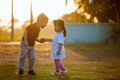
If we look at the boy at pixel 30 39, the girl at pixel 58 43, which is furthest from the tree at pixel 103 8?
the boy at pixel 30 39

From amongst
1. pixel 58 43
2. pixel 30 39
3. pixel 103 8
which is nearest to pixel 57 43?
pixel 58 43

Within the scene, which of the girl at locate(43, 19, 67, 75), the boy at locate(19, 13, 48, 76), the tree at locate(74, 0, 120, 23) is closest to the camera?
the boy at locate(19, 13, 48, 76)

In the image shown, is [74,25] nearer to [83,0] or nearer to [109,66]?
[83,0]

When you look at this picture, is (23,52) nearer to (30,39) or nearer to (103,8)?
(30,39)

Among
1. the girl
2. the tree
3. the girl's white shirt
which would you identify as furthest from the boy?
the tree

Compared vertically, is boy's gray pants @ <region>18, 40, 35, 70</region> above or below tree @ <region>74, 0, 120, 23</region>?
below

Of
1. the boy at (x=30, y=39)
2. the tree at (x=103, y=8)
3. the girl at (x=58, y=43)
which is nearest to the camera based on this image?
the boy at (x=30, y=39)

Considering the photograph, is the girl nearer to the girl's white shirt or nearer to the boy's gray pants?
the girl's white shirt

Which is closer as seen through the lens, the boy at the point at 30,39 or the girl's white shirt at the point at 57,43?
the boy at the point at 30,39

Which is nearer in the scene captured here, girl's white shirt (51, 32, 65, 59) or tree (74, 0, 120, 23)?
girl's white shirt (51, 32, 65, 59)

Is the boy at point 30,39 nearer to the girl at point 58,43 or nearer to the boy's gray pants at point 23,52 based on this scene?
the boy's gray pants at point 23,52

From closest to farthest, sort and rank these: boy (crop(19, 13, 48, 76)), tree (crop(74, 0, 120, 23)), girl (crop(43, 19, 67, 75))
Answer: boy (crop(19, 13, 48, 76)) → girl (crop(43, 19, 67, 75)) → tree (crop(74, 0, 120, 23))

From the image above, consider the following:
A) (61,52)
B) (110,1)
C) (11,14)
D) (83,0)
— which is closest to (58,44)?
(61,52)

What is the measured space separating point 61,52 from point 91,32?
2286cm
